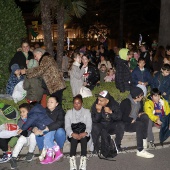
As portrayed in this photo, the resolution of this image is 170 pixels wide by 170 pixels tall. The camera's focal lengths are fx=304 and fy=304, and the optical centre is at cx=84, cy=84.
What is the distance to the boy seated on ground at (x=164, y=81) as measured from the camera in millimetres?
7510

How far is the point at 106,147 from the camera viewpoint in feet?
19.4

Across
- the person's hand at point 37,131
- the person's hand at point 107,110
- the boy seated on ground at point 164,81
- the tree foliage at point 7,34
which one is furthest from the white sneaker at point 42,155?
the boy seated on ground at point 164,81

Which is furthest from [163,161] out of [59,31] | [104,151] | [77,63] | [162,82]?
[59,31]

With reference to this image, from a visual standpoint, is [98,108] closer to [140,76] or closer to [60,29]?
[140,76]

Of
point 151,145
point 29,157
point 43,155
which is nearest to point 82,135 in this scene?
point 43,155

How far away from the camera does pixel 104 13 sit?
102ft

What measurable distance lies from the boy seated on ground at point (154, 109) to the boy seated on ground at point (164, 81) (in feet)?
3.07

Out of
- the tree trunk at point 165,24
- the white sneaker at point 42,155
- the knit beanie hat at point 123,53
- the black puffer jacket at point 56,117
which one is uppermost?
the tree trunk at point 165,24

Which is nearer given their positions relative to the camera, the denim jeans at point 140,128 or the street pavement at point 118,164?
the street pavement at point 118,164

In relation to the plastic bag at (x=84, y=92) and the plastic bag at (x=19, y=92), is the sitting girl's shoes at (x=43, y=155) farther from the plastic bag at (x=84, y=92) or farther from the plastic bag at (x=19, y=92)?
the plastic bag at (x=84, y=92)

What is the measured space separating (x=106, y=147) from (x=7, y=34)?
407 cm

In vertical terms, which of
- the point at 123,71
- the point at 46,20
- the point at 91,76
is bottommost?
the point at 91,76

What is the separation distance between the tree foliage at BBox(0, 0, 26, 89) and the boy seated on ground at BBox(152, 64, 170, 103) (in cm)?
384

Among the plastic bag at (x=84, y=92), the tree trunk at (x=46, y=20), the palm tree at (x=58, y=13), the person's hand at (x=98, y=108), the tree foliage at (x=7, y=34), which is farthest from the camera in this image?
the palm tree at (x=58, y=13)
